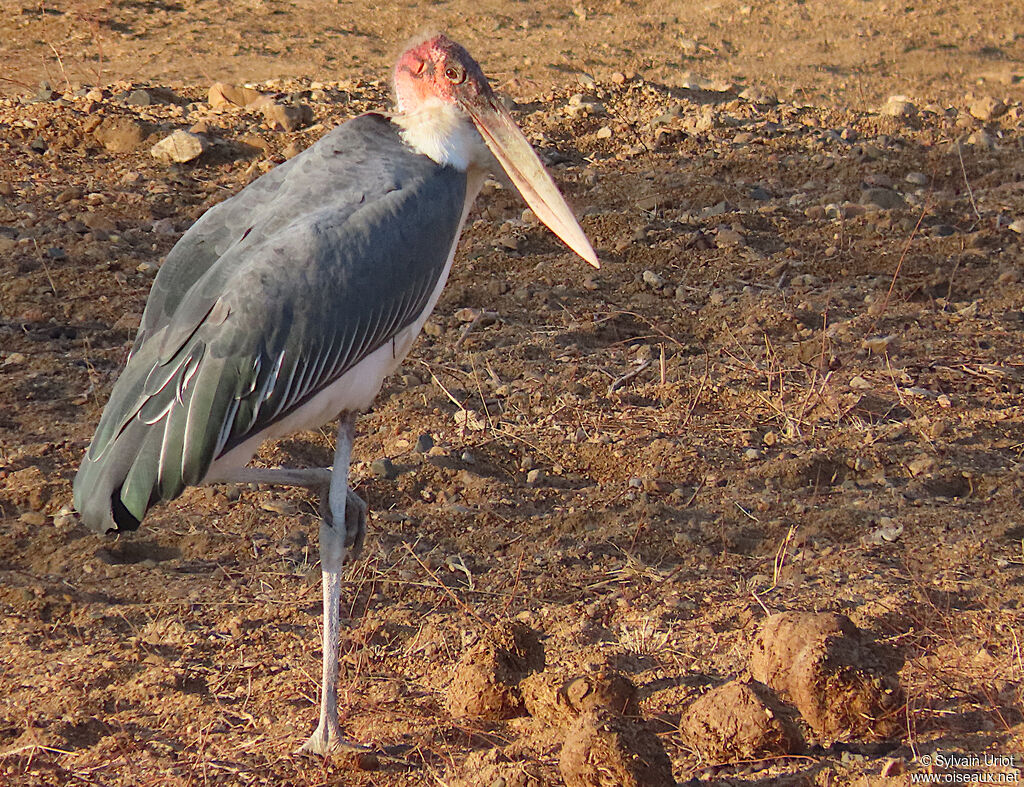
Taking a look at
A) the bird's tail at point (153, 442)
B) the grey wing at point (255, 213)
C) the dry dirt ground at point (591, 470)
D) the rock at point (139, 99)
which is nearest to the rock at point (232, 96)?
the dry dirt ground at point (591, 470)

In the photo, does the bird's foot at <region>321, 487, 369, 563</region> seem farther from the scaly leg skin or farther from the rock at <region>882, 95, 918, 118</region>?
the rock at <region>882, 95, 918, 118</region>

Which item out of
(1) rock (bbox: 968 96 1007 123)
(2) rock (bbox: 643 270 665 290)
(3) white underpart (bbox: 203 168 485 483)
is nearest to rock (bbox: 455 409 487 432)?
(3) white underpart (bbox: 203 168 485 483)

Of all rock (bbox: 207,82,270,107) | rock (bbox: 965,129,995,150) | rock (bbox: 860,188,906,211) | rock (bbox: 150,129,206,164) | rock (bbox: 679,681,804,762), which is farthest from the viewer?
rock (bbox: 207,82,270,107)

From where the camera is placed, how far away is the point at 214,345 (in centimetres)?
292

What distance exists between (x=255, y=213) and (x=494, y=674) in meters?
1.24

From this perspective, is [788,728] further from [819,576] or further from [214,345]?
[214,345]

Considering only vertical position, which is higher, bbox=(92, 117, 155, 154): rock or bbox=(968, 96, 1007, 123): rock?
bbox=(92, 117, 155, 154): rock

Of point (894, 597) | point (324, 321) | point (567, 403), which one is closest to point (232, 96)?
point (567, 403)

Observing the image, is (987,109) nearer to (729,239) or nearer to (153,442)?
(729,239)

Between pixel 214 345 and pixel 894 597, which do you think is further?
pixel 894 597

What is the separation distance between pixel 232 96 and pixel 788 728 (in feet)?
16.6

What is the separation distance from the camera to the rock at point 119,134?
630 centimetres

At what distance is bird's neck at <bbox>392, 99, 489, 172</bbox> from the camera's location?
131 inches

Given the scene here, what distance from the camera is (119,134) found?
632cm
